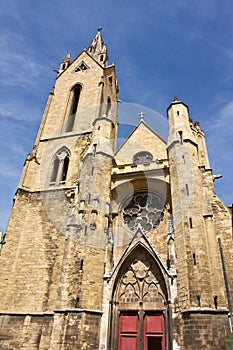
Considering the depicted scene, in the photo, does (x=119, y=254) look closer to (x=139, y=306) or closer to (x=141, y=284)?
(x=141, y=284)

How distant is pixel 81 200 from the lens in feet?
37.5

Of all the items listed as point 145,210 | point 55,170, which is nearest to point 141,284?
point 145,210

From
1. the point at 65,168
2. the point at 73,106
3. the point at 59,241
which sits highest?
the point at 73,106

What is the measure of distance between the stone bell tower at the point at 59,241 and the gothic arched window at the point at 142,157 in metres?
2.21

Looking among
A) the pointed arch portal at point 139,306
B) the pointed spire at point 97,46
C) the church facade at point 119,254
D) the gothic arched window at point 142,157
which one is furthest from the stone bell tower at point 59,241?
the pointed spire at point 97,46

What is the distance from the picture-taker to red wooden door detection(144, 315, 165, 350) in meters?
9.11

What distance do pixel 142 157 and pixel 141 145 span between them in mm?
909

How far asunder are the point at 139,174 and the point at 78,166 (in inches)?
138

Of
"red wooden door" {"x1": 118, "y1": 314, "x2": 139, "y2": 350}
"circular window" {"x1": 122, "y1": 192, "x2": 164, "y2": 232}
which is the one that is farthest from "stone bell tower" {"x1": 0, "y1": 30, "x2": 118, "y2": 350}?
"circular window" {"x1": 122, "y1": 192, "x2": 164, "y2": 232}

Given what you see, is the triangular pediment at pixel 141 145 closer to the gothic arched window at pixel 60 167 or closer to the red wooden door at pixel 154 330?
the gothic arched window at pixel 60 167

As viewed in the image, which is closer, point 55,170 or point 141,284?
point 141,284

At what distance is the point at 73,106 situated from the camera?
1894 centimetres

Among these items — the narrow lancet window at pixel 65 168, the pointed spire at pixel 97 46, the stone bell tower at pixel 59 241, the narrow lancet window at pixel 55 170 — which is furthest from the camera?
the pointed spire at pixel 97 46

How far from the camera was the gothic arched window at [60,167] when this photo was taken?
47.5 ft
